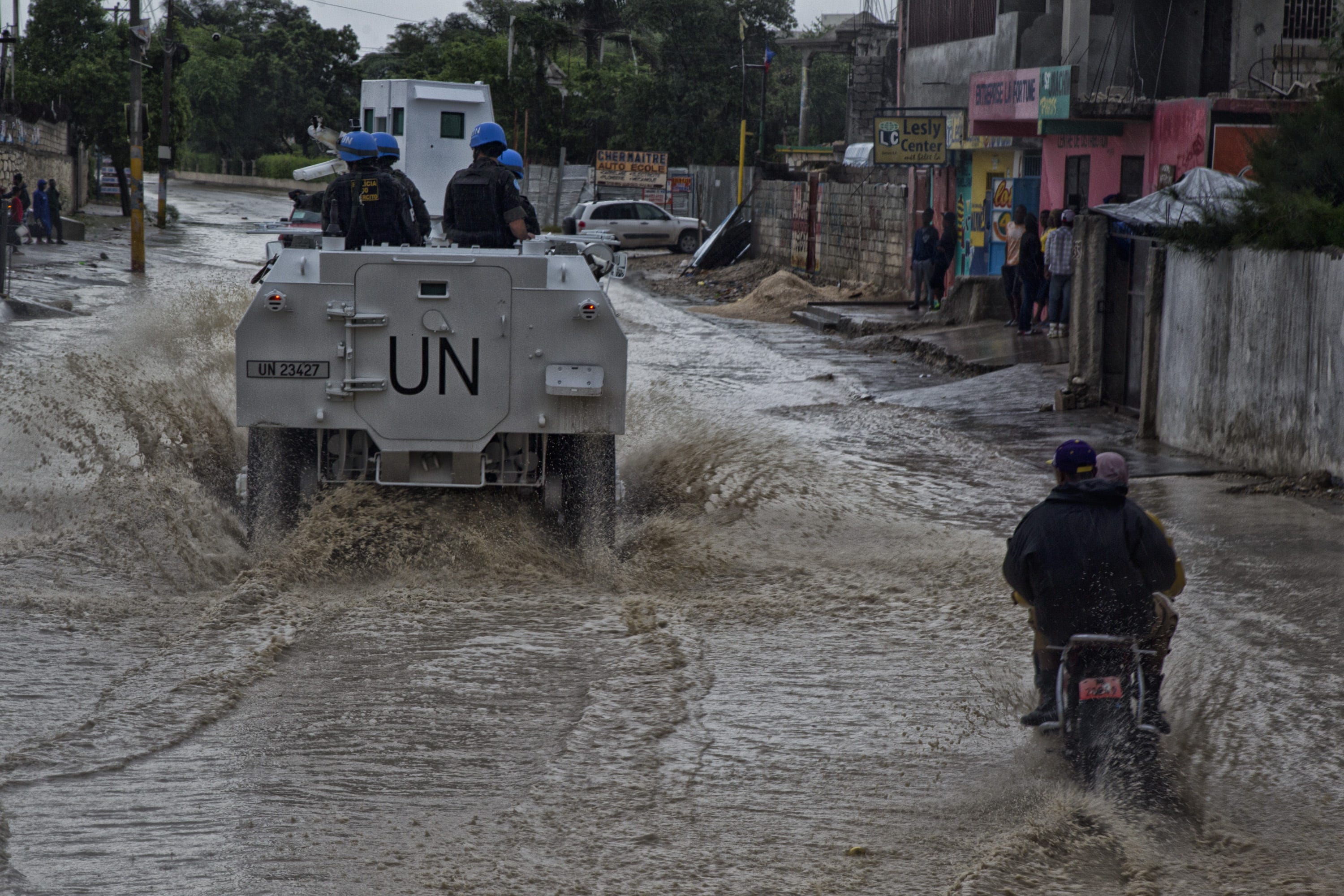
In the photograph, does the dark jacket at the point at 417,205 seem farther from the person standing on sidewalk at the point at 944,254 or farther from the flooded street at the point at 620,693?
the person standing on sidewalk at the point at 944,254

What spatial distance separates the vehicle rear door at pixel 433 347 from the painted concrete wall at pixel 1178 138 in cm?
1309

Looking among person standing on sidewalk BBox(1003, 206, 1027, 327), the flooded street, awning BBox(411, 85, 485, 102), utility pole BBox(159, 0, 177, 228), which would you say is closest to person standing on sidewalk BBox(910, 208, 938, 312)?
person standing on sidewalk BBox(1003, 206, 1027, 327)

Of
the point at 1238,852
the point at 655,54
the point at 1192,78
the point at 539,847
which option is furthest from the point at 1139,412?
the point at 655,54

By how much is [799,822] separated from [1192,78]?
19.9m

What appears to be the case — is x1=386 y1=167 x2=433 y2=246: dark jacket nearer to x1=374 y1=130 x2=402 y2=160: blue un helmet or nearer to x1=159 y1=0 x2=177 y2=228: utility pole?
x1=374 y1=130 x2=402 y2=160: blue un helmet

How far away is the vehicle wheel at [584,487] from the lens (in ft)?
24.1

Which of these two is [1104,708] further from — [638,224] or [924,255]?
[638,224]

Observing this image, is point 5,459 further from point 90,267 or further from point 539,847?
point 90,267

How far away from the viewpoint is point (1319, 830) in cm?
444

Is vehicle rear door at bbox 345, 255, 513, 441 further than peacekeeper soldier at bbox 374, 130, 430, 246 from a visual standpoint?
No

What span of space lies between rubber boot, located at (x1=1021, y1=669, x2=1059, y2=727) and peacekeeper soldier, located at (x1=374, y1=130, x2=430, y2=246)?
4792mm

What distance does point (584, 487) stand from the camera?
7.40 m

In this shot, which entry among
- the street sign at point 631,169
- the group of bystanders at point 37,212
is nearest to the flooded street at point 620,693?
the group of bystanders at point 37,212

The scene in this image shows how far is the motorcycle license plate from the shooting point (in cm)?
459
